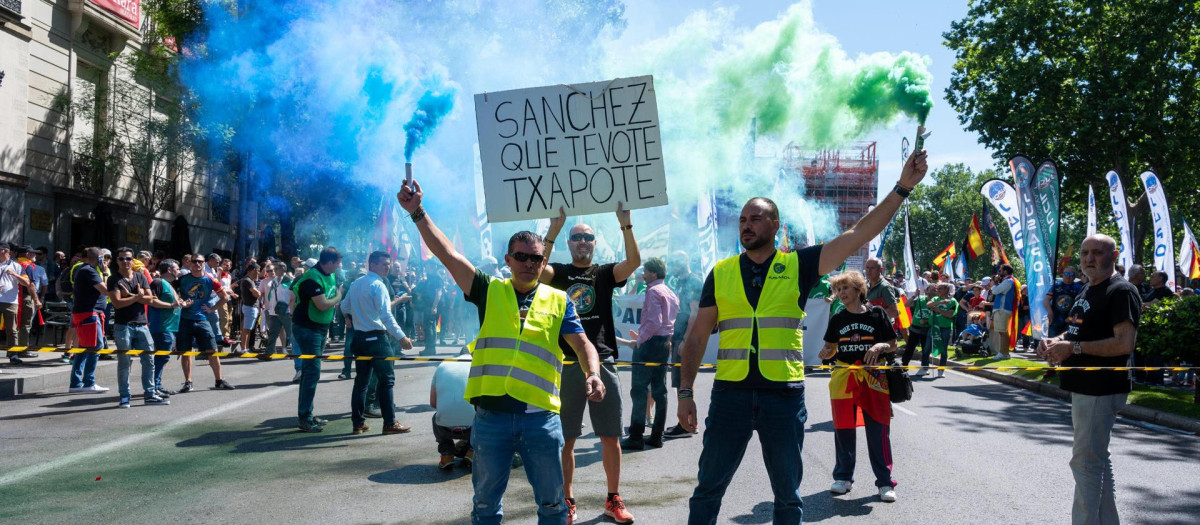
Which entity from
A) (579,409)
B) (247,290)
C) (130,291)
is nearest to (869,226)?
(579,409)

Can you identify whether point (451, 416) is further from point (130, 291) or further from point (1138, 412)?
point (1138, 412)

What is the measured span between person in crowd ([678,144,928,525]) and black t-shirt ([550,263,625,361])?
4.48ft

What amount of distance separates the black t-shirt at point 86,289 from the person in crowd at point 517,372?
28.8ft

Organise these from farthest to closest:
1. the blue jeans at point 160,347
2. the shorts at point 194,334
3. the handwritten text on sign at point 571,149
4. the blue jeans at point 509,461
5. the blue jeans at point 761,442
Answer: the shorts at point 194,334 → the blue jeans at point 160,347 → the handwritten text on sign at point 571,149 → the blue jeans at point 761,442 → the blue jeans at point 509,461

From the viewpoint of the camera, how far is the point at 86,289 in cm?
1142

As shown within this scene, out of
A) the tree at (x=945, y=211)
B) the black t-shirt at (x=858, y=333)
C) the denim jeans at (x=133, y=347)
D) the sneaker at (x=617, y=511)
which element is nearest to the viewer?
the sneaker at (x=617, y=511)

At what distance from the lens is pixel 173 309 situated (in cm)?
1103

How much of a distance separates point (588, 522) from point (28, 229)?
78.5ft

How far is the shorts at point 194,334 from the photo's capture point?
37.1ft

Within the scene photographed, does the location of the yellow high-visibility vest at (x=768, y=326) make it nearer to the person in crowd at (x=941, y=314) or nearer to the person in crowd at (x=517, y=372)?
the person in crowd at (x=517, y=372)

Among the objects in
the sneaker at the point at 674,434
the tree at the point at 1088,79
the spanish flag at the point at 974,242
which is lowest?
the sneaker at the point at 674,434

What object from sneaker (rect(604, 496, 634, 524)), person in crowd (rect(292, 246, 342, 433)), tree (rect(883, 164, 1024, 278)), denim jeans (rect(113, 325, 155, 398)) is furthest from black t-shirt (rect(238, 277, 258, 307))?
tree (rect(883, 164, 1024, 278))

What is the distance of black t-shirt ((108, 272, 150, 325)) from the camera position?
34.0 ft

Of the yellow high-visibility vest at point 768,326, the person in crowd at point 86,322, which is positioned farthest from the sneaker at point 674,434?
the person in crowd at point 86,322
